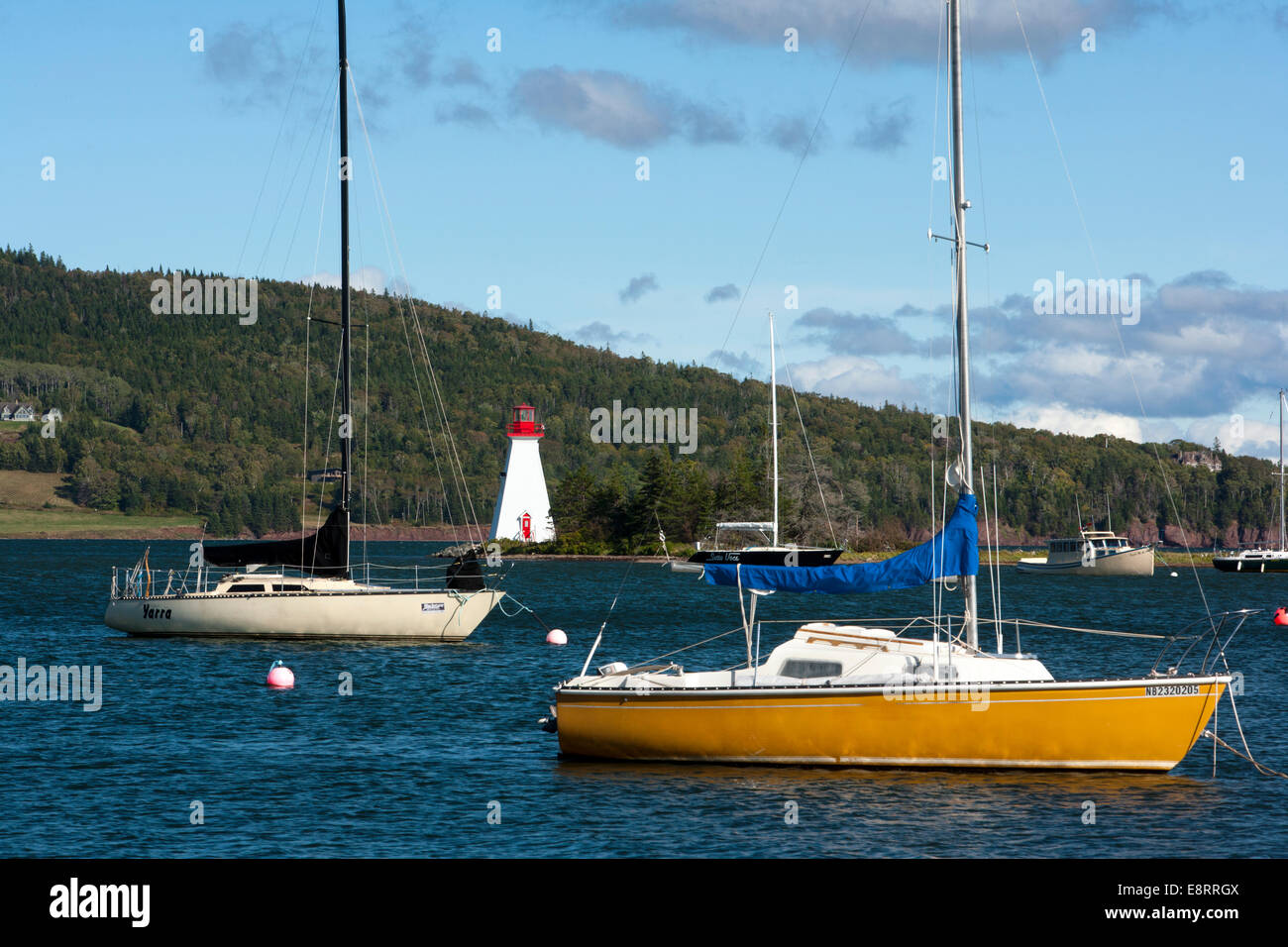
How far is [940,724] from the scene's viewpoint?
891 inches

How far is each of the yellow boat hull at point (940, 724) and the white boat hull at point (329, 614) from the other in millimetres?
20540

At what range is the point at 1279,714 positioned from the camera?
3167cm

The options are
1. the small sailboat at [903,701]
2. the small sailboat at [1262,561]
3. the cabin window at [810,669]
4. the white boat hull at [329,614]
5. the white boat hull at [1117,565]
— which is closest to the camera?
the small sailboat at [903,701]

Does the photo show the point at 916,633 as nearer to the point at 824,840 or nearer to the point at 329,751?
the point at 329,751

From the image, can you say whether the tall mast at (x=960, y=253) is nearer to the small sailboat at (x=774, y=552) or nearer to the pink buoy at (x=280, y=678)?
A: the pink buoy at (x=280, y=678)

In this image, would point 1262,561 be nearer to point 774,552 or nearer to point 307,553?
point 774,552
